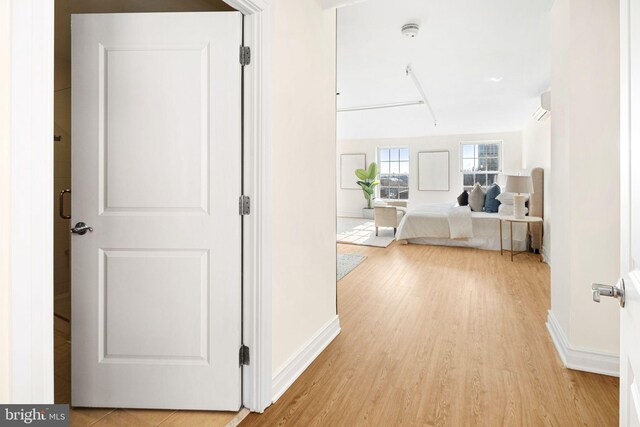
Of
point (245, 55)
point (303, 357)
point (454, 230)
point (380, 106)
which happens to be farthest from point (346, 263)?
point (245, 55)

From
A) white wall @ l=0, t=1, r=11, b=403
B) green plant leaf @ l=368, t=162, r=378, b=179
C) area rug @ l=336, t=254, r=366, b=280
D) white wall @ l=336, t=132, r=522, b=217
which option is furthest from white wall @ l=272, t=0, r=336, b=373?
white wall @ l=336, t=132, r=522, b=217

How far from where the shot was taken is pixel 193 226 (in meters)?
1.67

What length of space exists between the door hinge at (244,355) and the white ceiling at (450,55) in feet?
8.91

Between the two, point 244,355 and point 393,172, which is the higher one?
point 393,172

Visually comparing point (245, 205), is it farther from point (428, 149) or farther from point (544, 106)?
point (428, 149)

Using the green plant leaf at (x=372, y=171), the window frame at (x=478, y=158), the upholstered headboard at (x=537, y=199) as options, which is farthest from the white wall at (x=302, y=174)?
the window frame at (x=478, y=158)

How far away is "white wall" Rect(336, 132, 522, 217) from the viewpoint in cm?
902

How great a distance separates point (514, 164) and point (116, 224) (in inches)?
371

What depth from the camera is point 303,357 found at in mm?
2121

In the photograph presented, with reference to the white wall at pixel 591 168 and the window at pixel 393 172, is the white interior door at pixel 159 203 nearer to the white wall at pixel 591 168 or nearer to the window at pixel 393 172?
the white wall at pixel 591 168

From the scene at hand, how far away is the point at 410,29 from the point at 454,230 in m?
3.64

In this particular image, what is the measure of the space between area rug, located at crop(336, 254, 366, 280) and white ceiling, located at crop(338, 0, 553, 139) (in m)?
2.51

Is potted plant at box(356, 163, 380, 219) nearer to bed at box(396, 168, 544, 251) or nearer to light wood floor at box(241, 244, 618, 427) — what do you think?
bed at box(396, 168, 544, 251)

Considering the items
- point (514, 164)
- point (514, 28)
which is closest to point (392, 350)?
point (514, 28)
